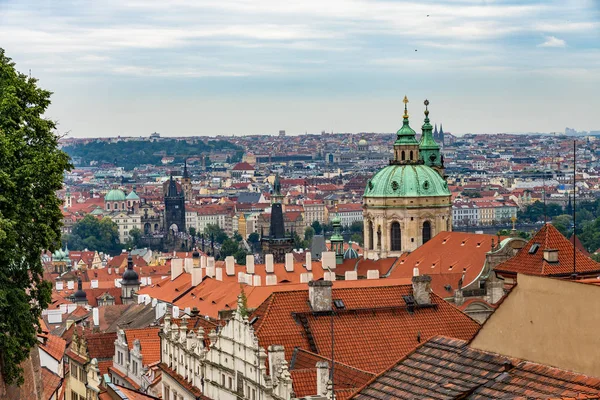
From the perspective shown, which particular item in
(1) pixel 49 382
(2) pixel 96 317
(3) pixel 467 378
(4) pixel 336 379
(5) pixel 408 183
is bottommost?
(2) pixel 96 317

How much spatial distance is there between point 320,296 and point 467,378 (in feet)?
68.4

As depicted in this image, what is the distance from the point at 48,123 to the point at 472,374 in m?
17.6

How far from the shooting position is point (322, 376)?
1067 inches

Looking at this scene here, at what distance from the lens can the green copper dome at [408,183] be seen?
91000 millimetres

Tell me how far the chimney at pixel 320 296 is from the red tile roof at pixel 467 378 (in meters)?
19.2

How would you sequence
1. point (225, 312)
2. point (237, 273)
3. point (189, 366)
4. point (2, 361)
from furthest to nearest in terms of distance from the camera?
point (237, 273), point (225, 312), point (189, 366), point (2, 361)

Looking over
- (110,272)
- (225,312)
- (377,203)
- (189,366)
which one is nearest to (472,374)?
(189,366)

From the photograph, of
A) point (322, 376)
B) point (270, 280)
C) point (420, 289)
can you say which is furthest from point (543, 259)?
point (270, 280)

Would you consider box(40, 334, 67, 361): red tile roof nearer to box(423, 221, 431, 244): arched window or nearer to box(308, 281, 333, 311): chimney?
box(308, 281, 333, 311): chimney

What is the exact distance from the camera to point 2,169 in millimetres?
30047

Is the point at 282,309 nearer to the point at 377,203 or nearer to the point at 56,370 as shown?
the point at 56,370

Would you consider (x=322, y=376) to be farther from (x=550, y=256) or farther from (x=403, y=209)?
(x=403, y=209)

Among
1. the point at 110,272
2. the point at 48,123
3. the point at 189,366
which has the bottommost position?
the point at 110,272

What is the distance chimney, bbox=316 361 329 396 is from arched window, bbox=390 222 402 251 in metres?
63.3
